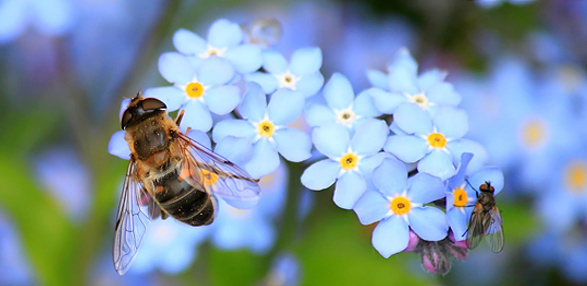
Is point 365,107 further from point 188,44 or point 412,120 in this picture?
point 188,44

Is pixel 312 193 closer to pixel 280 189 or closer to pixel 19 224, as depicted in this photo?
pixel 280 189

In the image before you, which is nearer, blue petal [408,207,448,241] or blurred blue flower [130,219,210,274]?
blue petal [408,207,448,241]

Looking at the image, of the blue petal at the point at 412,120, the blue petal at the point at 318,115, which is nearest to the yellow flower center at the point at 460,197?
the blue petal at the point at 412,120

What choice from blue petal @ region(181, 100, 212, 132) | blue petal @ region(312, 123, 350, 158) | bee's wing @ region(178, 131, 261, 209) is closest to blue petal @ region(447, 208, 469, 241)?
blue petal @ region(312, 123, 350, 158)

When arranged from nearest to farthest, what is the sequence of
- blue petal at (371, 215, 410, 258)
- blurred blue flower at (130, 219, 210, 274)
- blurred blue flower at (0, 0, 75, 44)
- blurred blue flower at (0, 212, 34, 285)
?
blue petal at (371, 215, 410, 258)
blurred blue flower at (130, 219, 210, 274)
blurred blue flower at (0, 0, 75, 44)
blurred blue flower at (0, 212, 34, 285)

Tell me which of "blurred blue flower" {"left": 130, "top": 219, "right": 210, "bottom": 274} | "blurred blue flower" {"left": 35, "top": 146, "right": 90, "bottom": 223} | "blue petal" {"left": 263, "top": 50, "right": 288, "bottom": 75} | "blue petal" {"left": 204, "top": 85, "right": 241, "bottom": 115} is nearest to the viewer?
"blue petal" {"left": 204, "top": 85, "right": 241, "bottom": 115}

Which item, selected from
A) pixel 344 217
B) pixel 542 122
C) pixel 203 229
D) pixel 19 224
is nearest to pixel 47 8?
pixel 19 224

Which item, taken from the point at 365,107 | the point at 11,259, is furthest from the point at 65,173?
the point at 365,107

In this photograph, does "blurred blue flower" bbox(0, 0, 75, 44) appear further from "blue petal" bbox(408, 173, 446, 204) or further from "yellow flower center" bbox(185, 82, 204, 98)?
"blue petal" bbox(408, 173, 446, 204)
